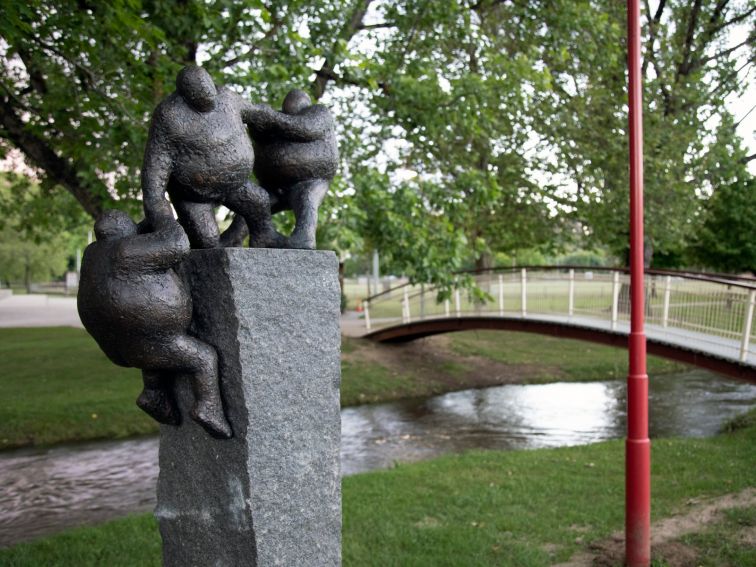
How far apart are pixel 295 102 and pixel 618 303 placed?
34.0ft

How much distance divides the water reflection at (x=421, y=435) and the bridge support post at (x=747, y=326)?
6.76 ft

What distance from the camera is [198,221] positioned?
9.62ft

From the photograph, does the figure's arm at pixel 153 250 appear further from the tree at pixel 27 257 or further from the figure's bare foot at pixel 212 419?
the tree at pixel 27 257

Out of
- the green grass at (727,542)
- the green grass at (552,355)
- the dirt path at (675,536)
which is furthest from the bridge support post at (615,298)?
the green grass at (727,542)

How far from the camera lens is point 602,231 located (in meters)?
17.4

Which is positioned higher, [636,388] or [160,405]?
[160,405]

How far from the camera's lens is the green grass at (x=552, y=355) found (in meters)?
17.0

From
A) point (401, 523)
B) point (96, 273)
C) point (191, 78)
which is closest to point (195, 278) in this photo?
point (96, 273)

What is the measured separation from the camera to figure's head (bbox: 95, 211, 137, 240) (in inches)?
105

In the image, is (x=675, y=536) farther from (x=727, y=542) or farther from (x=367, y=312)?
(x=367, y=312)

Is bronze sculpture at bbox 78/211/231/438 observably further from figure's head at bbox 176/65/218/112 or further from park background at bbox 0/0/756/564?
park background at bbox 0/0/756/564

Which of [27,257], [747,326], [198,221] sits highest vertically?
[198,221]

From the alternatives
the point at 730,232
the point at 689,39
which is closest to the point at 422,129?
the point at 689,39

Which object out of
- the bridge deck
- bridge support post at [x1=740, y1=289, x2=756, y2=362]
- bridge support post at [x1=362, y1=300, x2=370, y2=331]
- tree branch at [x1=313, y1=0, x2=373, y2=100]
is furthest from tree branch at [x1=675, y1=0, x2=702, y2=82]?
bridge support post at [x1=740, y1=289, x2=756, y2=362]
